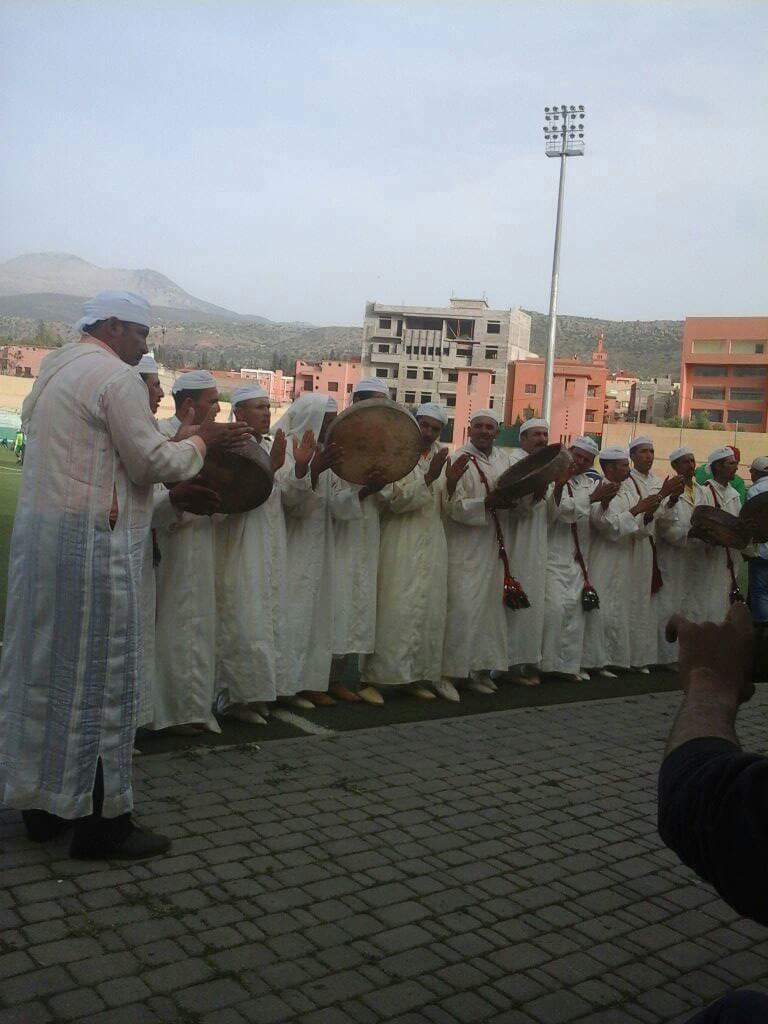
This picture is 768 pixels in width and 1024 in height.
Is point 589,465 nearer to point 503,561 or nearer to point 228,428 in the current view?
point 503,561

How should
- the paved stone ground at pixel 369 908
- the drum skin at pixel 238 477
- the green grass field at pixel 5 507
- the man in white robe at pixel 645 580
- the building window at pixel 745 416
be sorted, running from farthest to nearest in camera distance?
the building window at pixel 745 416
the green grass field at pixel 5 507
the man in white robe at pixel 645 580
the drum skin at pixel 238 477
the paved stone ground at pixel 369 908

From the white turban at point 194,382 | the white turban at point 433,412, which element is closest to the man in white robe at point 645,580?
the white turban at point 433,412

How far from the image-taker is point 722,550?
976 centimetres

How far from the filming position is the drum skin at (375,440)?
6.55m

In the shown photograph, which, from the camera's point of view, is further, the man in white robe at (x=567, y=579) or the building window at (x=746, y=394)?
the building window at (x=746, y=394)

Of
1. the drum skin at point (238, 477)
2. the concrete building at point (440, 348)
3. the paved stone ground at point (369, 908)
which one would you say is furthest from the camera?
the concrete building at point (440, 348)

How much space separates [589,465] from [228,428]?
4793mm

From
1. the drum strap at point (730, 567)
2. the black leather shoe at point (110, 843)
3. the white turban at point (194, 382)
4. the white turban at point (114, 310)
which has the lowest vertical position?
the black leather shoe at point (110, 843)

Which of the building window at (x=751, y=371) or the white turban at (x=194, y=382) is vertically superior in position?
A: the building window at (x=751, y=371)

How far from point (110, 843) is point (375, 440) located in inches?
128

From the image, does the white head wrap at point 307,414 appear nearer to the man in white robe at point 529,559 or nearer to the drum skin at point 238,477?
the drum skin at point 238,477

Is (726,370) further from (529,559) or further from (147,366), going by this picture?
(147,366)

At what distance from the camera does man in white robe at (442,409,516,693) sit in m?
7.61

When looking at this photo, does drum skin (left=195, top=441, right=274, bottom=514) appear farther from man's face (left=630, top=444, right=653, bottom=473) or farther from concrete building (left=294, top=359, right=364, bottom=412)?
concrete building (left=294, top=359, right=364, bottom=412)
